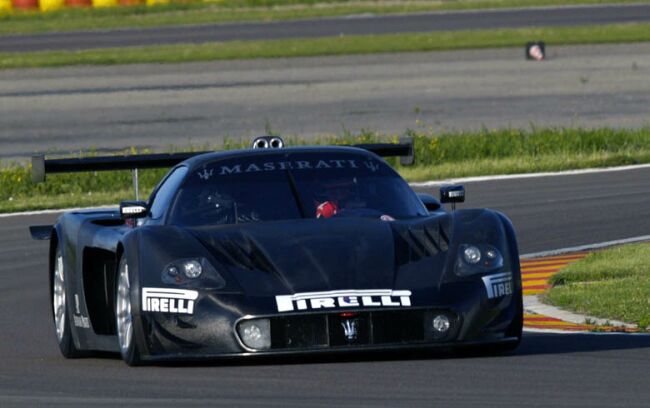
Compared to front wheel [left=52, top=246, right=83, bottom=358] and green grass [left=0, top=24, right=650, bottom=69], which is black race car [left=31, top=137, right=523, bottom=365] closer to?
front wheel [left=52, top=246, right=83, bottom=358]

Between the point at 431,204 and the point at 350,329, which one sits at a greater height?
the point at 431,204

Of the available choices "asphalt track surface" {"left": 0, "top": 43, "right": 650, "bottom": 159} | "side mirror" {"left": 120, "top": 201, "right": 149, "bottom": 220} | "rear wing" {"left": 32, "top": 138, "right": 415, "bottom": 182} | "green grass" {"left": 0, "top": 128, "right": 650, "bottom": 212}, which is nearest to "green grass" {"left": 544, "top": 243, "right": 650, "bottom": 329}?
"rear wing" {"left": 32, "top": 138, "right": 415, "bottom": 182}

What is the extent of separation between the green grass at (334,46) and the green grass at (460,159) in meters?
16.2

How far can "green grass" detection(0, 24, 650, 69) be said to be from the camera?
43281 mm

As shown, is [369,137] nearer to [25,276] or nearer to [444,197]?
[25,276]

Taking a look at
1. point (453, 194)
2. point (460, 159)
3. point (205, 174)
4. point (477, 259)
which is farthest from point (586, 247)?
point (460, 159)

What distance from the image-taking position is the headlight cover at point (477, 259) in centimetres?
869

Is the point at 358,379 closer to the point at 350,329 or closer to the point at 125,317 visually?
the point at 350,329

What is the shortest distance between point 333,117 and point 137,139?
3.92 m

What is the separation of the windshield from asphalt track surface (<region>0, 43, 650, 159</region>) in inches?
708

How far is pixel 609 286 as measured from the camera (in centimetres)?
1223

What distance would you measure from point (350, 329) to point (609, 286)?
14.0ft

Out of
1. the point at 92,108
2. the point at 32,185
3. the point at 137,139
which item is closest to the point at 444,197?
the point at 32,185

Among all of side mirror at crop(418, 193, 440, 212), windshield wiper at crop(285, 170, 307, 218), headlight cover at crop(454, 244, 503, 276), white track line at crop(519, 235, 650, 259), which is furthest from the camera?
white track line at crop(519, 235, 650, 259)
